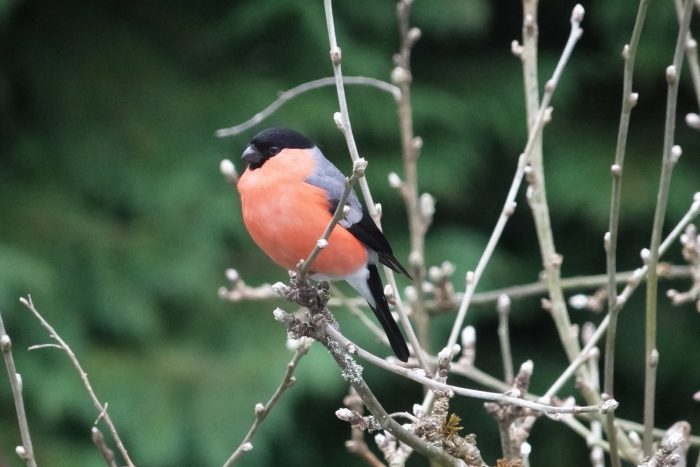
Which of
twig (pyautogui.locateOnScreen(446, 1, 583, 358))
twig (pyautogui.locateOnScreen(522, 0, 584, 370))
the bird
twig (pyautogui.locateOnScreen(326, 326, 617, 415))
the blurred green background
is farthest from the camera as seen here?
the blurred green background

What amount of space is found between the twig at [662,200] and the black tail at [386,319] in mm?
564

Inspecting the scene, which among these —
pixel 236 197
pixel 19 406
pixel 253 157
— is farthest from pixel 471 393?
pixel 236 197

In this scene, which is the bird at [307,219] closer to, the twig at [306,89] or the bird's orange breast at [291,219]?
the bird's orange breast at [291,219]

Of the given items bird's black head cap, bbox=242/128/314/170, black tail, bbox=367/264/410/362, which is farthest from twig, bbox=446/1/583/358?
bird's black head cap, bbox=242/128/314/170

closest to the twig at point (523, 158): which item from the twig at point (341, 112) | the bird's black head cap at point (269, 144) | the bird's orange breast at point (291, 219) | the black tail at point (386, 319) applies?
the twig at point (341, 112)

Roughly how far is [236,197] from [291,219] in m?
2.70

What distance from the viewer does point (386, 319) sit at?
2252 millimetres

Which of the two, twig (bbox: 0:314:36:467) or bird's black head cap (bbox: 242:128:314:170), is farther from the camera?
bird's black head cap (bbox: 242:128:314:170)

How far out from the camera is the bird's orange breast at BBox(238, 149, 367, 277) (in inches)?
83.1

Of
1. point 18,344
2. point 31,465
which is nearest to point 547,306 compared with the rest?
point 31,465

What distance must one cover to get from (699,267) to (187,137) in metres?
3.26

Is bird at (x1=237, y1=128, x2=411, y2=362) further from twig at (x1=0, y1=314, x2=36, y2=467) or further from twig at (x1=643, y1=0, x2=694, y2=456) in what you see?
twig at (x1=0, y1=314, x2=36, y2=467)

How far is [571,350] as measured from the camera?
202 cm

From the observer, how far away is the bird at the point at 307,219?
212 cm
